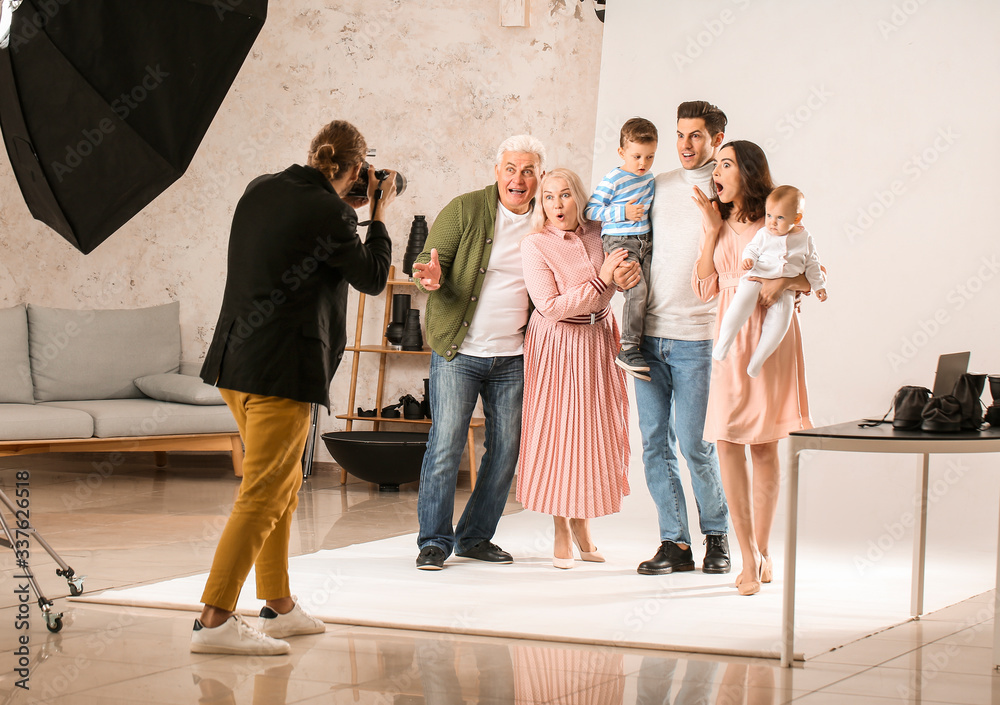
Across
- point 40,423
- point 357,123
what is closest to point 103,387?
point 40,423

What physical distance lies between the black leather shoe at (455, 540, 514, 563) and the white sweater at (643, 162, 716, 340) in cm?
101

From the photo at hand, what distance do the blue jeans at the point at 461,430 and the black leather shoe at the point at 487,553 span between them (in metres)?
0.09

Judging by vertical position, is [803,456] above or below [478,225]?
below

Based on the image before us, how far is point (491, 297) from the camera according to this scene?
383cm

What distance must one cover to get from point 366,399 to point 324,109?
1896 millimetres

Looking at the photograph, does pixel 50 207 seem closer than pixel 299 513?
Yes

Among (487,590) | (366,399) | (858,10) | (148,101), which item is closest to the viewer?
(148,101)

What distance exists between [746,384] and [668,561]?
775mm

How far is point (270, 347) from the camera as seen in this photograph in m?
2.59

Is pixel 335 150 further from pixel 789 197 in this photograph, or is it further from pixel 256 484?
pixel 789 197

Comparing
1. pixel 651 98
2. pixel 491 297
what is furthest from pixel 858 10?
pixel 491 297

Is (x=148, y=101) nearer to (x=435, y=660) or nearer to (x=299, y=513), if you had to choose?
(x=435, y=660)

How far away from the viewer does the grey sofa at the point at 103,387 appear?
5832mm

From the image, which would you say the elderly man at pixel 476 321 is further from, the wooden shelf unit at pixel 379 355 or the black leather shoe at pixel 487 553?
the wooden shelf unit at pixel 379 355
